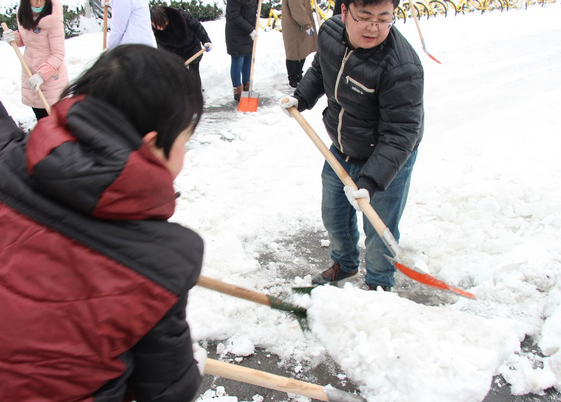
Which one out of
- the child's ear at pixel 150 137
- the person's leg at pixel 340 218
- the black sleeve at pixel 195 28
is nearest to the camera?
the child's ear at pixel 150 137

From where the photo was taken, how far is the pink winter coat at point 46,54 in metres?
4.18

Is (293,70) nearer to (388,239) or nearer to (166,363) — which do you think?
(388,239)

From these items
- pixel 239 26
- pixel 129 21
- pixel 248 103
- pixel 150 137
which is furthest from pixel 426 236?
pixel 239 26

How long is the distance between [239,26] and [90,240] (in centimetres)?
597

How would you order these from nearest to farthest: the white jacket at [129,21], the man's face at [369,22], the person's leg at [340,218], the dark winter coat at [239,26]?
the man's face at [369,22]
the person's leg at [340,218]
the white jacket at [129,21]
the dark winter coat at [239,26]

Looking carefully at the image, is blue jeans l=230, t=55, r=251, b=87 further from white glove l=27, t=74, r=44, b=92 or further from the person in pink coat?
white glove l=27, t=74, r=44, b=92

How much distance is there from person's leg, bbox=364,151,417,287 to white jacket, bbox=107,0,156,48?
3228 millimetres

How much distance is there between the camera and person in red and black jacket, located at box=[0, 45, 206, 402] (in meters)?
0.89

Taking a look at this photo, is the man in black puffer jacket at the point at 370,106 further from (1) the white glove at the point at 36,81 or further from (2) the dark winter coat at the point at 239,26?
(2) the dark winter coat at the point at 239,26

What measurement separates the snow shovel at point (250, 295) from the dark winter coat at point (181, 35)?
169 inches

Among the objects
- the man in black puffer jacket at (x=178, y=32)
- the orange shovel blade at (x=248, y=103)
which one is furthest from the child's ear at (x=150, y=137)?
the orange shovel blade at (x=248, y=103)

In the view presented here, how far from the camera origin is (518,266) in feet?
9.52

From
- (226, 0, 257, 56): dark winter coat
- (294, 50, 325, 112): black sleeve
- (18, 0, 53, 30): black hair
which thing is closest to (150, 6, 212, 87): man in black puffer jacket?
(226, 0, 257, 56): dark winter coat

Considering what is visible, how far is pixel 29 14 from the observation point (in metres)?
4.11
